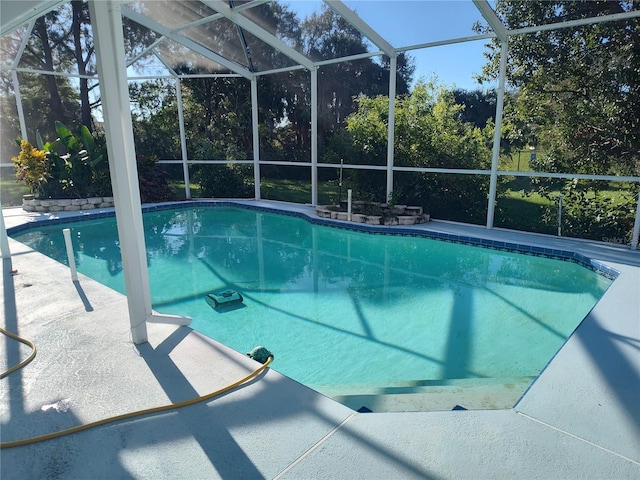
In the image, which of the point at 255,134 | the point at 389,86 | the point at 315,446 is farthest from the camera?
the point at 255,134

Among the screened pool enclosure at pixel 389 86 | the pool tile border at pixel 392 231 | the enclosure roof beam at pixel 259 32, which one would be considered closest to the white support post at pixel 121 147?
the screened pool enclosure at pixel 389 86

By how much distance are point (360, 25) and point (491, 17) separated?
2.24m

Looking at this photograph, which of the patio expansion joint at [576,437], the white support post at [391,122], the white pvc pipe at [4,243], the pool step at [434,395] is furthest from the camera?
the white support post at [391,122]

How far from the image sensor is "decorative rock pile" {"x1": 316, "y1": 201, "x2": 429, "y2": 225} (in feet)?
27.7

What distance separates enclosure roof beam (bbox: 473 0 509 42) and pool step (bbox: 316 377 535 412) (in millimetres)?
5490

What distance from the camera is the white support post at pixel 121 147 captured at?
2.56m

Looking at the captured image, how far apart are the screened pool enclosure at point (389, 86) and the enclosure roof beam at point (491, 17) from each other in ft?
0.08

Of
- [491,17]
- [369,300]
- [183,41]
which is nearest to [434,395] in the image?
[369,300]

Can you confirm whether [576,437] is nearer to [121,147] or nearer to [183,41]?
[121,147]

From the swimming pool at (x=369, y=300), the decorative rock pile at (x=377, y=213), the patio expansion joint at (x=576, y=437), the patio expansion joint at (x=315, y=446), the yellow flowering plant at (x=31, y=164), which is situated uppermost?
the yellow flowering plant at (x=31, y=164)

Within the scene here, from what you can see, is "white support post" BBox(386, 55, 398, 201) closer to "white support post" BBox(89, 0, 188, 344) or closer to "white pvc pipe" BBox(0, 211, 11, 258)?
"white support post" BBox(89, 0, 188, 344)

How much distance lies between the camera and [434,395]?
2.99 metres

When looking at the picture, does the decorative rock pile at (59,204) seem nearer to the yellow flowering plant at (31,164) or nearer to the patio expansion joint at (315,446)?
the yellow flowering plant at (31,164)

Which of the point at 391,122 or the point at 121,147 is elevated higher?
the point at 391,122
